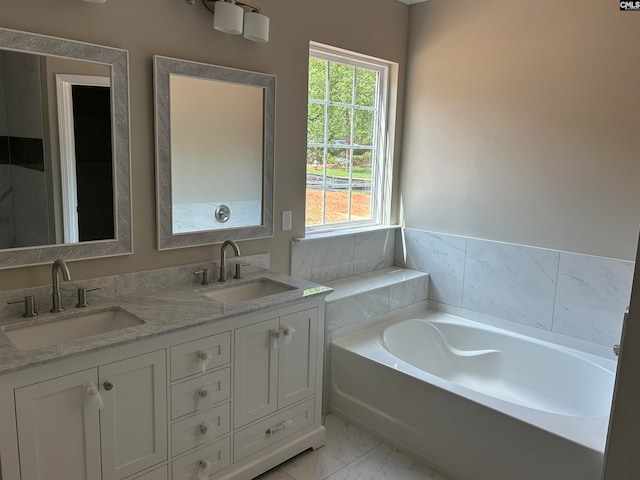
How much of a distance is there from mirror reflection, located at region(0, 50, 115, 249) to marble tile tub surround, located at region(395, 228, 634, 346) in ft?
7.29

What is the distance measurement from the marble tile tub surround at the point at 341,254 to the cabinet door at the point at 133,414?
49.5 inches

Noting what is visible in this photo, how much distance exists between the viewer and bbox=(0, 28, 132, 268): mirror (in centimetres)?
178

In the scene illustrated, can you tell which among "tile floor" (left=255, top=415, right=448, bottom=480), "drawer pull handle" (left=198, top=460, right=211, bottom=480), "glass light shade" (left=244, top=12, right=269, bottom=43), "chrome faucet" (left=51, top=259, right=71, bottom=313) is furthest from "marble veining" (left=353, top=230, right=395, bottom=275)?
"chrome faucet" (left=51, top=259, right=71, bottom=313)

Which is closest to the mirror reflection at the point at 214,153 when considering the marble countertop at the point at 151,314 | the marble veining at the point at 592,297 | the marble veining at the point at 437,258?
the marble countertop at the point at 151,314

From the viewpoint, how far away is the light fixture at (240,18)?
216 centimetres

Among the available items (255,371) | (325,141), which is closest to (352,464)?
(255,371)

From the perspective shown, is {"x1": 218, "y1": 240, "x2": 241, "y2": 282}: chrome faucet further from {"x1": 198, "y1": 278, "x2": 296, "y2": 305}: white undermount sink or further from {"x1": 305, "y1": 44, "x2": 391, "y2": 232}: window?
{"x1": 305, "y1": 44, "x2": 391, "y2": 232}: window

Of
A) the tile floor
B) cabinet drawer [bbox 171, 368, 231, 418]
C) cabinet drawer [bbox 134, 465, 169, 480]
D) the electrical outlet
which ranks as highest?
the electrical outlet

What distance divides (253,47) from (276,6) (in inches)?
10.8

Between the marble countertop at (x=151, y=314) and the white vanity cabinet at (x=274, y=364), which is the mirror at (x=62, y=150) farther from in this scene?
the white vanity cabinet at (x=274, y=364)

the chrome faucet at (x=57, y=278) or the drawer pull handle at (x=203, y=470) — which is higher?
the chrome faucet at (x=57, y=278)

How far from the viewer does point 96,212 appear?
2.04 metres

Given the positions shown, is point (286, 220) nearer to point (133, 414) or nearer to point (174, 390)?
point (174, 390)

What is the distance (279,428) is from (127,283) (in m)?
1.00
